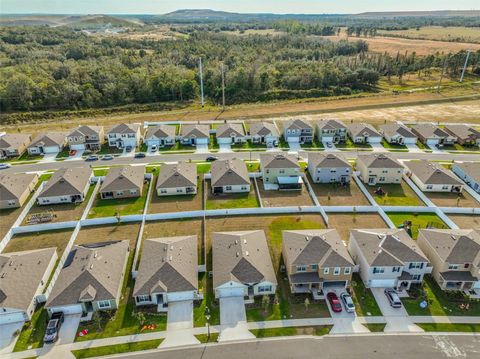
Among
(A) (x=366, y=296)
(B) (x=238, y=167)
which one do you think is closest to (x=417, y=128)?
(B) (x=238, y=167)

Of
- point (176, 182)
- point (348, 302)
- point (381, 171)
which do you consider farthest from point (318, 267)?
point (381, 171)

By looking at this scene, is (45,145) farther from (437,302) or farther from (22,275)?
(437,302)

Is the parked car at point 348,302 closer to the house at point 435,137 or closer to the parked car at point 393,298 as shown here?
the parked car at point 393,298

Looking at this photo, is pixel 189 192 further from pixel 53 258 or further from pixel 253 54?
pixel 253 54

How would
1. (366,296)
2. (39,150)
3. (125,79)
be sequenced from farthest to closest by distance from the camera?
(125,79)
(39,150)
(366,296)

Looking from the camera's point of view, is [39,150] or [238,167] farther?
[39,150]
